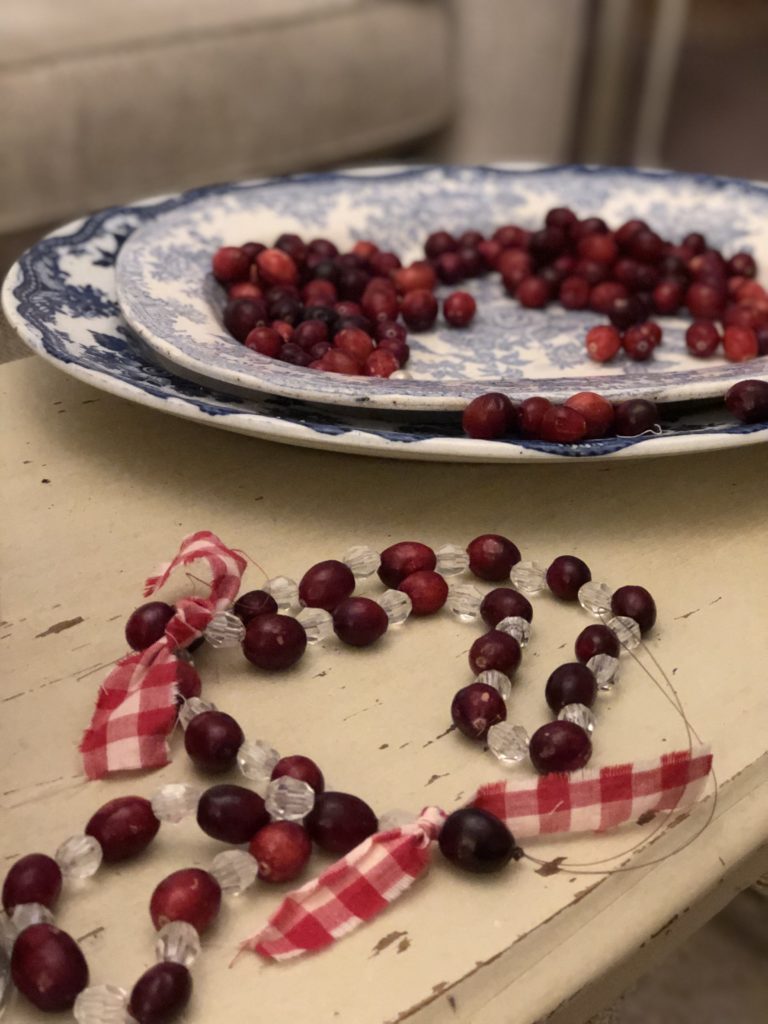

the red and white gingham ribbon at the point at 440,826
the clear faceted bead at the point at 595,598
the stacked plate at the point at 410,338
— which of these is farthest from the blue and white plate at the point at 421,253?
the red and white gingham ribbon at the point at 440,826

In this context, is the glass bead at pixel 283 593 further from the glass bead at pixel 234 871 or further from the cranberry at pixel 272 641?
the glass bead at pixel 234 871

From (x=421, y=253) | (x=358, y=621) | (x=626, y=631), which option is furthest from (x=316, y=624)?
(x=421, y=253)

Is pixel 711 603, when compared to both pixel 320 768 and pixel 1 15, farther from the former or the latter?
pixel 1 15

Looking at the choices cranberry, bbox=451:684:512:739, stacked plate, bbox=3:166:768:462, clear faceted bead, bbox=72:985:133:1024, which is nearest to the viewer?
clear faceted bead, bbox=72:985:133:1024

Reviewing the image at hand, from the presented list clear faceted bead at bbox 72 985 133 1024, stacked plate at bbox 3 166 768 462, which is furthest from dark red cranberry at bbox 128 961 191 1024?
stacked plate at bbox 3 166 768 462

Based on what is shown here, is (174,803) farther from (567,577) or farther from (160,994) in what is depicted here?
(567,577)

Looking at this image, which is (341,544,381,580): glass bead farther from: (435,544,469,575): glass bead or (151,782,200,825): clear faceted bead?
(151,782,200,825): clear faceted bead
